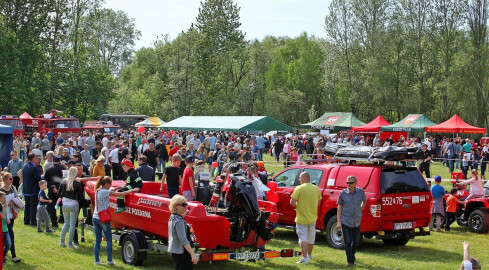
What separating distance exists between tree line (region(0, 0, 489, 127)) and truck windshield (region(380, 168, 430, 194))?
129 ft

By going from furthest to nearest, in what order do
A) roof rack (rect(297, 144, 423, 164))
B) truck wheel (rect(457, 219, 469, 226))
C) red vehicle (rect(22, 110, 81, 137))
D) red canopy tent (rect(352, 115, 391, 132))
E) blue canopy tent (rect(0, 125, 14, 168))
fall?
red canopy tent (rect(352, 115, 391, 132)) → red vehicle (rect(22, 110, 81, 137)) → blue canopy tent (rect(0, 125, 14, 168)) → truck wheel (rect(457, 219, 469, 226)) → roof rack (rect(297, 144, 423, 164))

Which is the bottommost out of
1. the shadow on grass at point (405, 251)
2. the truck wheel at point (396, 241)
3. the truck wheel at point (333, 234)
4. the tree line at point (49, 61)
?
the shadow on grass at point (405, 251)

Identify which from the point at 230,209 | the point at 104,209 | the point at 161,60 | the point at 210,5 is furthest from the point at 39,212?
the point at 161,60

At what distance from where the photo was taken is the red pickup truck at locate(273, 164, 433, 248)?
10.4 meters

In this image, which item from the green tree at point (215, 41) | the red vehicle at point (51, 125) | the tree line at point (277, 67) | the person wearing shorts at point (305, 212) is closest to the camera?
the person wearing shorts at point (305, 212)

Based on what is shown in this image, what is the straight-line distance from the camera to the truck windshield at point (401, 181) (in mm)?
10523

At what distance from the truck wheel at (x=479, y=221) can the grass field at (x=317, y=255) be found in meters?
0.47

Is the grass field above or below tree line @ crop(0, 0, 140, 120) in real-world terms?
below

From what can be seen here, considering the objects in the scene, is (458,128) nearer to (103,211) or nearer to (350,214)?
(350,214)

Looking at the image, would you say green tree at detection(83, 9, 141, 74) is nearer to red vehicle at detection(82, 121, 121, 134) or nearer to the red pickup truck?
red vehicle at detection(82, 121, 121, 134)

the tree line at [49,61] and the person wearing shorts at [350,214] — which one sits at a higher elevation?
the tree line at [49,61]

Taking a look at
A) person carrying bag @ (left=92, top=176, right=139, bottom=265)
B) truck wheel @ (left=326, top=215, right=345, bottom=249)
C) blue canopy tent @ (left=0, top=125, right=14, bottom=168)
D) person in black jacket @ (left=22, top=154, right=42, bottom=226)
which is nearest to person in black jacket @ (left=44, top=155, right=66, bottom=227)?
person in black jacket @ (left=22, top=154, right=42, bottom=226)

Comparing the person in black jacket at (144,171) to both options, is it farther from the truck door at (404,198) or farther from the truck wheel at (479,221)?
the truck wheel at (479,221)

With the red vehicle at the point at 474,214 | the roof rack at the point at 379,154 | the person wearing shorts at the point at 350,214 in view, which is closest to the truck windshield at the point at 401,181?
the roof rack at the point at 379,154
